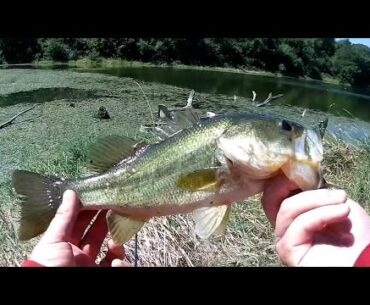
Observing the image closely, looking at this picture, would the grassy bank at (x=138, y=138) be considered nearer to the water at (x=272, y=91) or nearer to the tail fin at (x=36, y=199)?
the tail fin at (x=36, y=199)

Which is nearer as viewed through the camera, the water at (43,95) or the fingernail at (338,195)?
the fingernail at (338,195)

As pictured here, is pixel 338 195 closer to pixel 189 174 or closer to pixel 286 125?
pixel 286 125

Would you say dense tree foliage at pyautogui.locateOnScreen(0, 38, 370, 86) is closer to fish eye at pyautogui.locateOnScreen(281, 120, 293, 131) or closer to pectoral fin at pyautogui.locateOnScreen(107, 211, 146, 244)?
pectoral fin at pyautogui.locateOnScreen(107, 211, 146, 244)

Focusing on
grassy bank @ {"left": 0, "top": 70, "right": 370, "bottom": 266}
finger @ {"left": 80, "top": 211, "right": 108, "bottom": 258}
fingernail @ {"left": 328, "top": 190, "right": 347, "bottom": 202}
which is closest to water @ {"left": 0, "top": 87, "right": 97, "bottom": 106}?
grassy bank @ {"left": 0, "top": 70, "right": 370, "bottom": 266}

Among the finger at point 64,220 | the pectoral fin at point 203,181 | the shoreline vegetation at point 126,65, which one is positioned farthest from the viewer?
the shoreline vegetation at point 126,65

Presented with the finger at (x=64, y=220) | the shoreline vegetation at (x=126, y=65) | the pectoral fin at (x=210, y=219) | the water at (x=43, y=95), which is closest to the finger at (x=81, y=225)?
the finger at (x=64, y=220)

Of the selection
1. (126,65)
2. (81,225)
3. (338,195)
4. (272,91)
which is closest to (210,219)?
(338,195)
